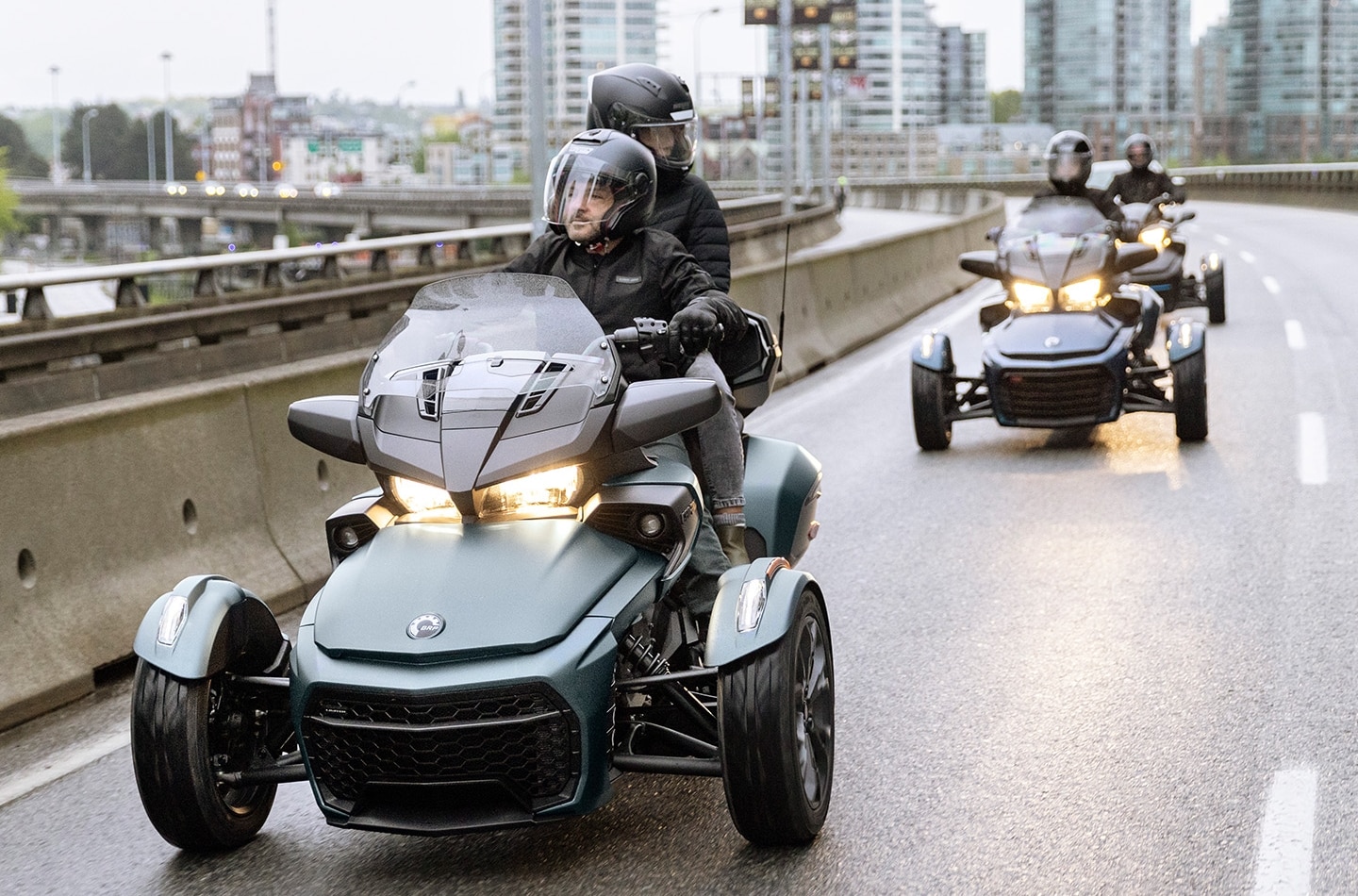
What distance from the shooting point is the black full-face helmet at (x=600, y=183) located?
551 centimetres

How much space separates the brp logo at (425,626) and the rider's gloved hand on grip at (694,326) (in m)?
1.21

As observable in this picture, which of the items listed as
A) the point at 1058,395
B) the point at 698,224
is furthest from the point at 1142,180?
the point at 698,224

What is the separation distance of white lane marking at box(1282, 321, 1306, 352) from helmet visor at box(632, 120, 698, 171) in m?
12.0

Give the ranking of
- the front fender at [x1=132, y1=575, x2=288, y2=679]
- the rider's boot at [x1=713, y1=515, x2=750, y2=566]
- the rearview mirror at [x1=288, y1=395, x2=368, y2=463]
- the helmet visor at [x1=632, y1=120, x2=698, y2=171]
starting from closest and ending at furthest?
the front fender at [x1=132, y1=575, x2=288, y2=679] < the rearview mirror at [x1=288, y1=395, x2=368, y2=463] < the rider's boot at [x1=713, y1=515, x2=750, y2=566] < the helmet visor at [x1=632, y1=120, x2=698, y2=171]

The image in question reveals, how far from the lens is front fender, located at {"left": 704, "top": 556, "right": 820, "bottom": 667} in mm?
4695

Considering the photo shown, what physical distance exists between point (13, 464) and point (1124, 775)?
3.94 metres

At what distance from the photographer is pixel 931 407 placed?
12.2 meters

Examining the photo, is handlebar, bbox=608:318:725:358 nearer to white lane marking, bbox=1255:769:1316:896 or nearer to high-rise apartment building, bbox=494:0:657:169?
white lane marking, bbox=1255:769:1316:896

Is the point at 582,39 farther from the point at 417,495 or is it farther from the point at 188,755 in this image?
the point at 188,755

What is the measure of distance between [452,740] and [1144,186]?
17.5m

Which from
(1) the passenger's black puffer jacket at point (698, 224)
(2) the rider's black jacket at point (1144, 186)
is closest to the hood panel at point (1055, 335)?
(1) the passenger's black puffer jacket at point (698, 224)

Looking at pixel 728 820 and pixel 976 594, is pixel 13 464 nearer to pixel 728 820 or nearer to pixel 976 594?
pixel 728 820

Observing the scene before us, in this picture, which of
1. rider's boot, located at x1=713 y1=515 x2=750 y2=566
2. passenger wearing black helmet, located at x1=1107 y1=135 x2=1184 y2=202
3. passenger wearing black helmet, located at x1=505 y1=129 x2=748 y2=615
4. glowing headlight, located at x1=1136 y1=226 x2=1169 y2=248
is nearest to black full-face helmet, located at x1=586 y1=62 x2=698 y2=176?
passenger wearing black helmet, located at x1=505 y1=129 x2=748 y2=615

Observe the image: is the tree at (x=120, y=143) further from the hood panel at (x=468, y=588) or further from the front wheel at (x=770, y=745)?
the front wheel at (x=770, y=745)
